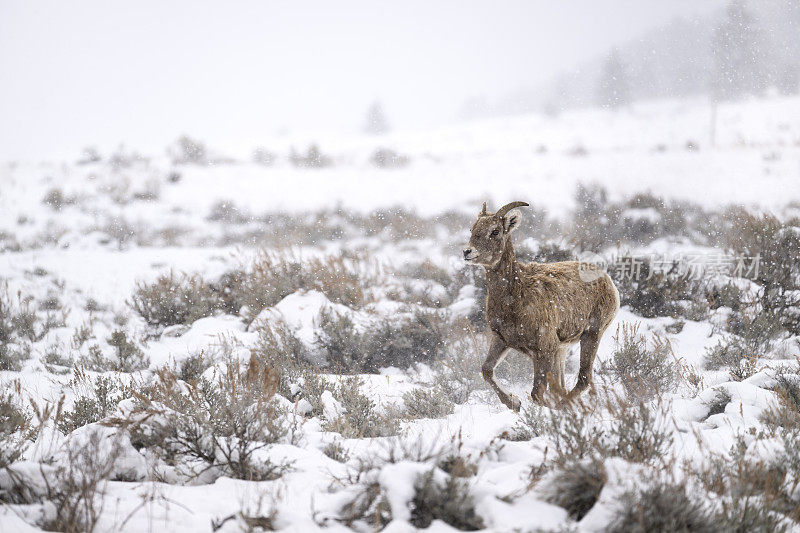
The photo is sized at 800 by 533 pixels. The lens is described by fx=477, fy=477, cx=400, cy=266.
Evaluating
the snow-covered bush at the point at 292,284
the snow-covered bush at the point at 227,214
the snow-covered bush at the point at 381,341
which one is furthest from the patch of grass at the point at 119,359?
the snow-covered bush at the point at 227,214

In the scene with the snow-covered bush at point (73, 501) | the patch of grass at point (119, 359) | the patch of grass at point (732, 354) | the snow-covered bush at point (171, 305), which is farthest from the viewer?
the snow-covered bush at point (171, 305)

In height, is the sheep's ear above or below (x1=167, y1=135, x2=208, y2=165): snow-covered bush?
below

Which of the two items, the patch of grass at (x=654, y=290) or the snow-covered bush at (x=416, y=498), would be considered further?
the patch of grass at (x=654, y=290)

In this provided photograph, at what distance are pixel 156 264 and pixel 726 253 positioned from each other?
1140cm

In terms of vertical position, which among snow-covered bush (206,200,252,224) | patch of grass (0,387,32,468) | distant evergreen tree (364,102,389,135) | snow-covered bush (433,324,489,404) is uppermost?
distant evergreen tree (364,102,389,135)

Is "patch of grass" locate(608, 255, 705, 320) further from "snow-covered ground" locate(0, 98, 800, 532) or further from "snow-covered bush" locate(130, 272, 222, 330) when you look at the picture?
"snow-covered bush" locate(130, 272, 222, 330)

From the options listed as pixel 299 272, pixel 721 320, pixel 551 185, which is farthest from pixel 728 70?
pixel 299 272

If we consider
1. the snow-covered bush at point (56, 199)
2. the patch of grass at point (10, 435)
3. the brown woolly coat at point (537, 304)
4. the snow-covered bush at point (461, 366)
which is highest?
the snow-covered bush at point (56, 199)

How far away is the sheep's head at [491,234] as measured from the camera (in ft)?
11.9

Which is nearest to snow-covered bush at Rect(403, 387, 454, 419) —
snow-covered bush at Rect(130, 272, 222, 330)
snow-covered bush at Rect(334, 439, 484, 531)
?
snow-covered bush at Rect(334, 439, 484, 531)

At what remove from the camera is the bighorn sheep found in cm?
366

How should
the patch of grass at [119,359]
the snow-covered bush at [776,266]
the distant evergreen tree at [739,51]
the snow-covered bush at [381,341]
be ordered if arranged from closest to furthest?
the patch of grass at [119,359], the snow-covered bush at [381,341], the snow-covered bush at [776,266], the distant evergreen tree at [739,51]

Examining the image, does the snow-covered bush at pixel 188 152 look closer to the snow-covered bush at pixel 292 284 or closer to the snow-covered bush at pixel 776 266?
the snow-covered bush at pixel 292 284

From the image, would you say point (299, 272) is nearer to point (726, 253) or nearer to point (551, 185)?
point (726, 253)
